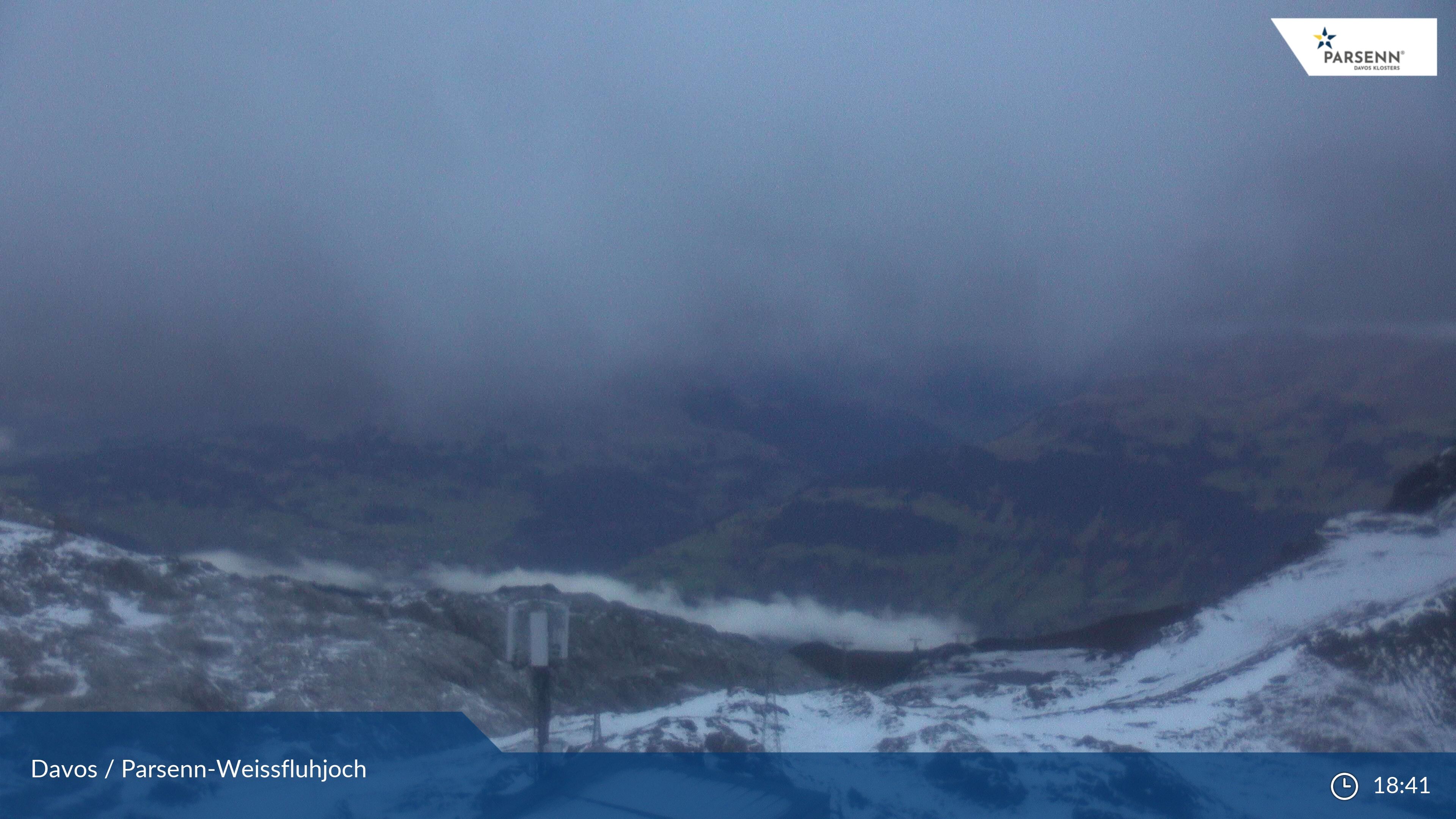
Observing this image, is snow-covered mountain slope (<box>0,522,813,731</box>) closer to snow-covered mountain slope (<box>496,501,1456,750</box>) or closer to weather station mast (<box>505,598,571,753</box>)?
snow-covered mountain slope (<box>496,501,1456,750</box>)

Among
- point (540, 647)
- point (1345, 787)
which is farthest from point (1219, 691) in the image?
point (540, 647)

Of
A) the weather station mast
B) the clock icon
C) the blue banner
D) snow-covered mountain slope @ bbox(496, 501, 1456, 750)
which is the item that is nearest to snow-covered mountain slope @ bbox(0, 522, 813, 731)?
snow-covered mountain slope @ bbox(496, 501, 1456, 750)

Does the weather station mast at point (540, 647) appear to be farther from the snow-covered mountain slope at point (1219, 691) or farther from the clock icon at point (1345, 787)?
the clock icon at point (1345, 787)

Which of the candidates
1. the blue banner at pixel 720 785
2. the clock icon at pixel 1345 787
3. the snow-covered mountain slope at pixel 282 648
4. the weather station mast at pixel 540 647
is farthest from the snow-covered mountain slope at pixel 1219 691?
the snow-covered mountain slope at pixel 282 648

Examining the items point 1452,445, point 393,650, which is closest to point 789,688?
point 393,650

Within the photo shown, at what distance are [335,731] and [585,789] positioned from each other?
7.62m

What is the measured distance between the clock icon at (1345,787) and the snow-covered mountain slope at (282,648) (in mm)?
7602

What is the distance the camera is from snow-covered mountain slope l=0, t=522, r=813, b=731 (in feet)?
49.1

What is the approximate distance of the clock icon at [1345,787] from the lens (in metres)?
9.68

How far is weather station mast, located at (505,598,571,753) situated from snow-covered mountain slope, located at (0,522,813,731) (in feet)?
21.1

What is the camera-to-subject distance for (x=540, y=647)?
8.25m

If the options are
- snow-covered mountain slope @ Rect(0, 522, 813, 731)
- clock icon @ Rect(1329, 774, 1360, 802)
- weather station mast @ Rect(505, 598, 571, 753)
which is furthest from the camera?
snow-covered mountain slope @ Rect(0, 522, 813, 731)

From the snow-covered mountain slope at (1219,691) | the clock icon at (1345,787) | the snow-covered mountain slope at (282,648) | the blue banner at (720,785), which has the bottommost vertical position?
the clock icon at (1345,787)

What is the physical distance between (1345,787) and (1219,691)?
2745 mm
